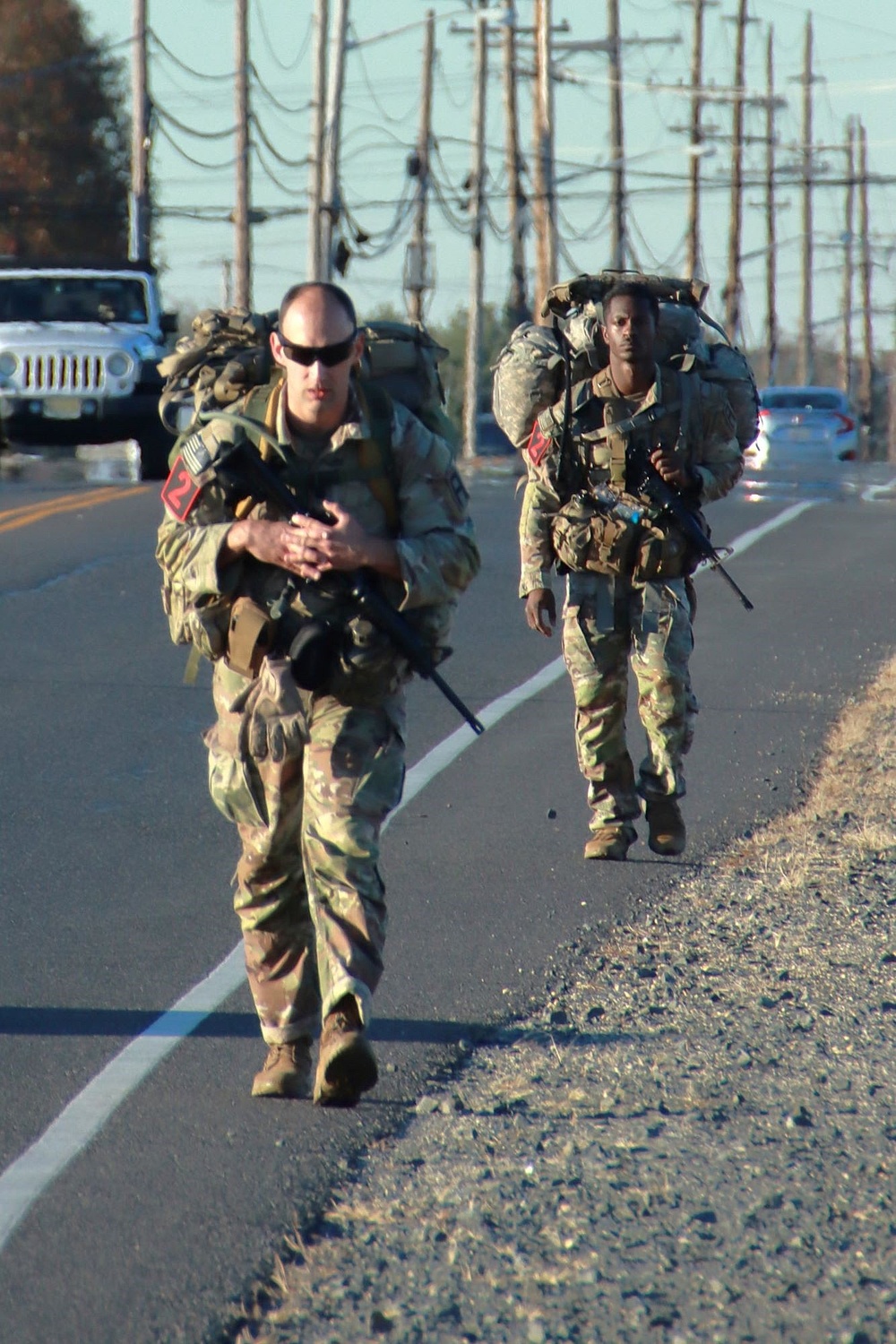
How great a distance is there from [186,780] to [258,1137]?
167 inches

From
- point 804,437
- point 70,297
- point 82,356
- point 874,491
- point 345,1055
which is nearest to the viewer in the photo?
point 345,1055

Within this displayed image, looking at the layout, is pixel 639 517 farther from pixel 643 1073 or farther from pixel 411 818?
pixel 643 1073

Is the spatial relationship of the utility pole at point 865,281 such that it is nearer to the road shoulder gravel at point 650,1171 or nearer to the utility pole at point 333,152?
the utility pole at point 333,152

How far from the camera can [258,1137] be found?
15.0ft

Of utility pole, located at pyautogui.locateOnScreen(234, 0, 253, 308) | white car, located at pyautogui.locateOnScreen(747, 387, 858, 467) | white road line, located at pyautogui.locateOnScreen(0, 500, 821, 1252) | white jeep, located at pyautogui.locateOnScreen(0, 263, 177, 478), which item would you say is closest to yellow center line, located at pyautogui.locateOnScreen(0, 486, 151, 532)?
white jeep, located at pyautogui.locateOnScreen(0, 263, 177, 478)

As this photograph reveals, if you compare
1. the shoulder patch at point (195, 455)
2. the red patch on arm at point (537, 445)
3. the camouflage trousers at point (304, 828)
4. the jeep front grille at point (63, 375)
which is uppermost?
the jeep front grille at point (63, 375)

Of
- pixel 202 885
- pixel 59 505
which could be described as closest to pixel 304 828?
pixel 202 885

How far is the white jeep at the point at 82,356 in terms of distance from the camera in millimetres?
21547

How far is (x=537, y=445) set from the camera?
24.0 feet

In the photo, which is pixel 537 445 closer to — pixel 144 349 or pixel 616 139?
pixel 144 349

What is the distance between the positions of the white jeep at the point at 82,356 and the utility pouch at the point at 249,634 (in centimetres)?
1692

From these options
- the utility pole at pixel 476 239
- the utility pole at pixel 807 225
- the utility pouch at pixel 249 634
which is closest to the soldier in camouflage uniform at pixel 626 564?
the utility pouch at pixel 249 634

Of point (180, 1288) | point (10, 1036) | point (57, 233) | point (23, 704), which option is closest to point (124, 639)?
point (23, 704)

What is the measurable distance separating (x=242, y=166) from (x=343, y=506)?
36490mm
